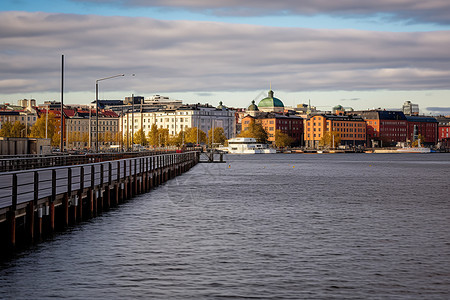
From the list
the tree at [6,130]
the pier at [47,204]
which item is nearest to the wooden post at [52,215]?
the pier at [47,204]

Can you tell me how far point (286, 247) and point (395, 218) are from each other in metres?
12.8

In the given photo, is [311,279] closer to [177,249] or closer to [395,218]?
[177,249]

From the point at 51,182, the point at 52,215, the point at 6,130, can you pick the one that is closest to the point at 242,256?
the point at 52,215

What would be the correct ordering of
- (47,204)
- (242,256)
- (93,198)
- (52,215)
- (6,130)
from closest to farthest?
(242,256) < (47,204) < (52,215) < (93,198) < (6,130)

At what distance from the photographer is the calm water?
18.7 metres

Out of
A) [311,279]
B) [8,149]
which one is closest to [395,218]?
[311,279]

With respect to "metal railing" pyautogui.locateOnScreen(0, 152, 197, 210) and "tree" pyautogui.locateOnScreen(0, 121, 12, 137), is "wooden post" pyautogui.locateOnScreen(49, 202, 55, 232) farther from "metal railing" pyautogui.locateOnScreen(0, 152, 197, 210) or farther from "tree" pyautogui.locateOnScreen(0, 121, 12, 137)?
"tree" pyautogui.locateOnScreen(0, 121, 12, 137)

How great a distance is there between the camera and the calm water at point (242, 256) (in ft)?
61.4

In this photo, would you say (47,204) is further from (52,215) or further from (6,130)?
(6,130)

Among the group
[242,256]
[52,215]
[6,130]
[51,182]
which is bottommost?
[242,256]

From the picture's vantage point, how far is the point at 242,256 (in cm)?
2408

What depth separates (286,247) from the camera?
26.3m

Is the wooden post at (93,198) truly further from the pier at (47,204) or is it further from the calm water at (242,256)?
the calm water at (242,256)

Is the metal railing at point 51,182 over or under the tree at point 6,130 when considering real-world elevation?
under
